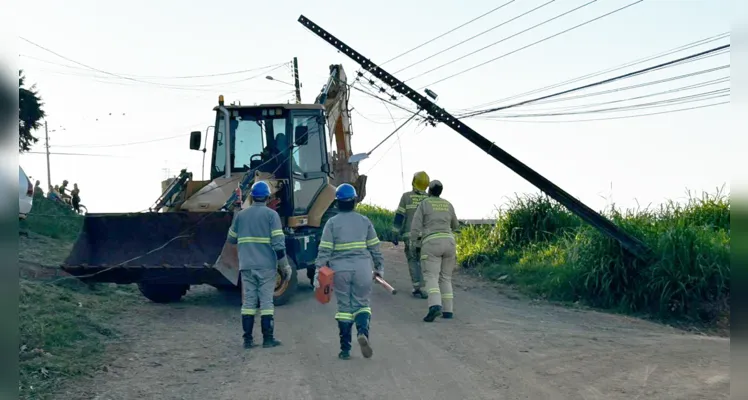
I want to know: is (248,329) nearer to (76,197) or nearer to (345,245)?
(345,245)

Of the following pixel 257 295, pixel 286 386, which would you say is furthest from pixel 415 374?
pixel 257 295

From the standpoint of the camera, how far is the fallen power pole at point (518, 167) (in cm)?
1452

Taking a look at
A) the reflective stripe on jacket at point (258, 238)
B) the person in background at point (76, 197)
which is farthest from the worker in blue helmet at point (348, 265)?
the person in background at point (76, 197)

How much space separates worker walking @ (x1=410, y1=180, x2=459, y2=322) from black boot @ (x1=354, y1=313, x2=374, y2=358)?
2546mm

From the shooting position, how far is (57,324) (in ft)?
34.5

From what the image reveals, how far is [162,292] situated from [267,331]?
4559 millimetres

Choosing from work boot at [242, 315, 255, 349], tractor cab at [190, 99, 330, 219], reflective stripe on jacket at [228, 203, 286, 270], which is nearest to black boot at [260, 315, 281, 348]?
work boot at [242, 315, 255, 349]

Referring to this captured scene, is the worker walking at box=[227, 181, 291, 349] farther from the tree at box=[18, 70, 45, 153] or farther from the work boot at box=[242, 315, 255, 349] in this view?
the tree at box=[18, 70, 45, 153]

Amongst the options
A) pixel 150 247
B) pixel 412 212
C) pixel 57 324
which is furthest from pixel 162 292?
pixel 412 212

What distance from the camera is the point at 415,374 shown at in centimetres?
844

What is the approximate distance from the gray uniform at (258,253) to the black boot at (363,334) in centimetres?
139

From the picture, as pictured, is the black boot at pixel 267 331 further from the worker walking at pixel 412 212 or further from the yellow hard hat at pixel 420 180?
the yellow hard hat at pixel 420 180

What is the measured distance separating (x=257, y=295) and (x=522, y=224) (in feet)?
37.1

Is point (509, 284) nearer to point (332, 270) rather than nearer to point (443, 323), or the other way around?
point (443, 323)
